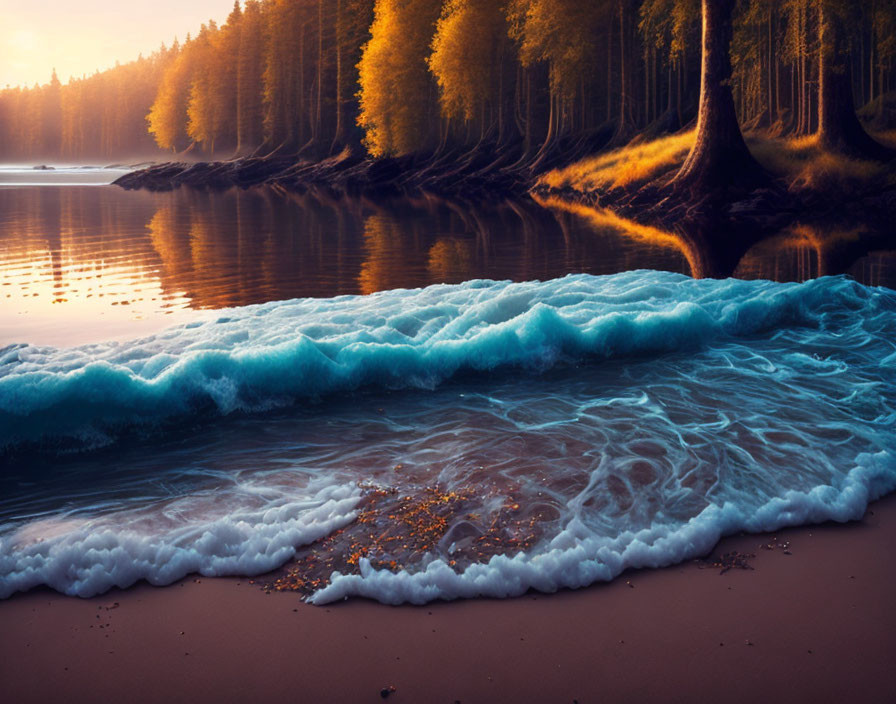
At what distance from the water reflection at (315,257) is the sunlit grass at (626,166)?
3.84 metres

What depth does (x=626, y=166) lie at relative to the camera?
25.1 m

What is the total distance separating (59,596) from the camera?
10.2ft

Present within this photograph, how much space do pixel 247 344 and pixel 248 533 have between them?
3.02 metres

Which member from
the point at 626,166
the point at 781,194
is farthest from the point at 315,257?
the point at 626,166

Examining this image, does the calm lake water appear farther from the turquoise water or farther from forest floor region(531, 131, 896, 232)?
forest floor region(531, 131, 896, 232)

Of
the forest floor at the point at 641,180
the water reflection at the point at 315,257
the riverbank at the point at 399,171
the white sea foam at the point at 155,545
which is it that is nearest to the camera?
the white sea foam at the point at 155,545

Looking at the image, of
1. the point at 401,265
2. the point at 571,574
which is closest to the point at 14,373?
the point at 571,574

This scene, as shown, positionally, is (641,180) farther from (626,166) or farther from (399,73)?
(399,73)

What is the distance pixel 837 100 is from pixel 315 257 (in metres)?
13.9

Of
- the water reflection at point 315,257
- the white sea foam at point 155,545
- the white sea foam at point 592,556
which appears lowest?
the white sea foam at point 592,556

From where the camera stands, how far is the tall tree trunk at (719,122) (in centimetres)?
1861

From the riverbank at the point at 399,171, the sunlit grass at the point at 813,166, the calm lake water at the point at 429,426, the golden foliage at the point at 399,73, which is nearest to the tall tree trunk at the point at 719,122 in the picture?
the sunlit grass at the point at 813,166

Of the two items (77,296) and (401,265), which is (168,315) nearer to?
(77,296)

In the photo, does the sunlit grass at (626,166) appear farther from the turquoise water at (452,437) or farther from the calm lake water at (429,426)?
the turquoise water at (452,437)
